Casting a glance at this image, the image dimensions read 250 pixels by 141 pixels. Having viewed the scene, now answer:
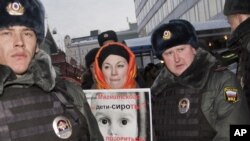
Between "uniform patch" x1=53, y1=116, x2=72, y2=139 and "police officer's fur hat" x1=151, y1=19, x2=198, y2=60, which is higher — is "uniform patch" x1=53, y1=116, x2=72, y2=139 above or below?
below

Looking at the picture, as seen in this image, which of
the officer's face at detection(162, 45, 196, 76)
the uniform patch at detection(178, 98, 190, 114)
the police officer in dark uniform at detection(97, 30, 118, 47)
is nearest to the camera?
the uniform patch at detection(178, 98, 190, 114)

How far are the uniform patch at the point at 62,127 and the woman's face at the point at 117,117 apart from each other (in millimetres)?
880

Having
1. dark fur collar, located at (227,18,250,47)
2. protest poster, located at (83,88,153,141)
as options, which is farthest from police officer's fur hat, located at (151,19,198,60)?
protest poster, located at (83,88,153,141)

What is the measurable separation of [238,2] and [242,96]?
4.67 ft

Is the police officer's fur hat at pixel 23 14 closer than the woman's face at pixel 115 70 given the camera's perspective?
Yes

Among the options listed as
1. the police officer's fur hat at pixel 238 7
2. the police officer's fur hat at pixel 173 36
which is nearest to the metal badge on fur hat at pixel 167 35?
the police officer's fur hat at pixel 173 36

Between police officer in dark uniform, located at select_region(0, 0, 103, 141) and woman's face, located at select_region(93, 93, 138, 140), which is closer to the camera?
police officer in dark uniform, located at select_region(0, 0, 103, 141)

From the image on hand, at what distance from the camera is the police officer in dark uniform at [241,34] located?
3.83 meters

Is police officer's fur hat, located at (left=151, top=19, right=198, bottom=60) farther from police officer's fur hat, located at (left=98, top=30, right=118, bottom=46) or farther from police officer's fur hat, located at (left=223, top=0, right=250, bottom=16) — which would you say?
police officer's fur hat, located at (left=98, top=30, right=118, bottom=46)

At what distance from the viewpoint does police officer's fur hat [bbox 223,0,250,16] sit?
162 inches

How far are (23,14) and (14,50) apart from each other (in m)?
0.29

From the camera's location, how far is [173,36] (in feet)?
12.0

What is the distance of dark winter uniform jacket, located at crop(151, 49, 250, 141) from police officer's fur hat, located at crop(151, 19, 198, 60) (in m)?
0.22

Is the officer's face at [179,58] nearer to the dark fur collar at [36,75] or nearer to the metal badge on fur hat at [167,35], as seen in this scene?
the metal badge on fur hat at [167,35]
